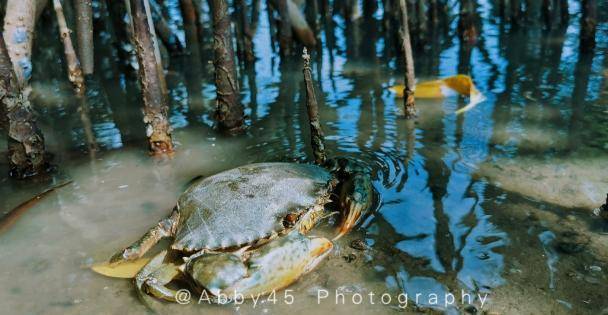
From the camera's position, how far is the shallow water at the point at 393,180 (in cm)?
342

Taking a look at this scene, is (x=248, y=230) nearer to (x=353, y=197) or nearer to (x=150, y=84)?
(x=353, y=197)

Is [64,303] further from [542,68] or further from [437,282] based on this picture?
[542,68]

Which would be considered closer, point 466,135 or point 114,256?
point 114,256

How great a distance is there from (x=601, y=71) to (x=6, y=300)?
6.97m

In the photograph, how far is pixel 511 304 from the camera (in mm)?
3146

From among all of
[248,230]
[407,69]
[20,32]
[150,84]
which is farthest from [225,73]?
[248,230]

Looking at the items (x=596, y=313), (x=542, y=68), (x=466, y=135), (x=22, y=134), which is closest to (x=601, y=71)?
(x=542, y=68)

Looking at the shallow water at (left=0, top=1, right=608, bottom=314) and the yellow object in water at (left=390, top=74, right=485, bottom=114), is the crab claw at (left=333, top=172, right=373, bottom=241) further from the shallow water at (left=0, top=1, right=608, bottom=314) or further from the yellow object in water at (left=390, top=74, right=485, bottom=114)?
the yellow object in water at (left=390, top=74, right=485, bottom=114)

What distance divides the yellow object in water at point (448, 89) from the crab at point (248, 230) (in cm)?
291

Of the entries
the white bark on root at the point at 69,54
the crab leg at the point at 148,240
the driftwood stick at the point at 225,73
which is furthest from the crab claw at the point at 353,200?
the white bark on root at the point at 69,54

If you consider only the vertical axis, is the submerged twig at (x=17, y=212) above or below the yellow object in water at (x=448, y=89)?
below

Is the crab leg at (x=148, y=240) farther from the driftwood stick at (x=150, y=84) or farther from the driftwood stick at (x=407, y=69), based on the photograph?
the driftwood stick at (x=407, y=69)

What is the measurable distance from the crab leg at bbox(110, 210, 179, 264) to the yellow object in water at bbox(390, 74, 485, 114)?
389 cm

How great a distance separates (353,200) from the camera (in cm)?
401
